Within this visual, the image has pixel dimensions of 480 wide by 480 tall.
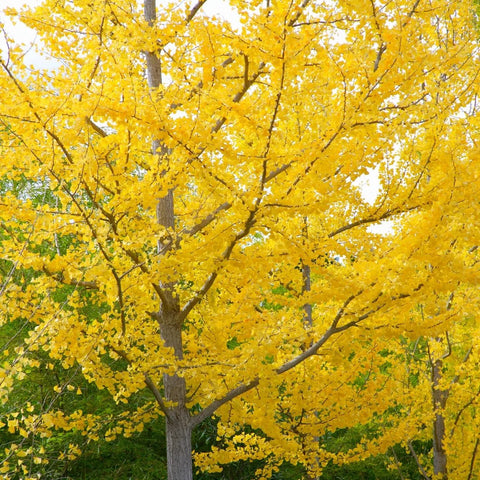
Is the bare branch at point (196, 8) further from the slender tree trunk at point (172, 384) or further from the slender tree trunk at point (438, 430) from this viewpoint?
the slender tree trunk at point (438, 430)

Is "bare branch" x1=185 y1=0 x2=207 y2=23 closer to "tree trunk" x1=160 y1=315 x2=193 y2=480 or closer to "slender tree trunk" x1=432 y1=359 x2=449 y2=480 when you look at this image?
"tree trunk" x1=160 y1=315 x2=193 y2=480

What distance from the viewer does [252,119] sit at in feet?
11.8

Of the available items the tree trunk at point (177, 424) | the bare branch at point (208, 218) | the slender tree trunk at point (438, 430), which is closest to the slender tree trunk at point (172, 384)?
the tree trunk at point (177, 424)

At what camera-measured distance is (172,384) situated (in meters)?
4.83

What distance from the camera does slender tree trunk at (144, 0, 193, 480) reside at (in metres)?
4.73

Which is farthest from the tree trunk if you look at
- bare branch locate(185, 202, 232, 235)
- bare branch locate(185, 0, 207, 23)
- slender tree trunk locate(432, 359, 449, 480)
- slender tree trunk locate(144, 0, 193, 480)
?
slender tree trunk locate(432, 359, 449, 480)

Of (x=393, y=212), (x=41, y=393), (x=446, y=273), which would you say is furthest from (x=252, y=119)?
(x=41, y=393)

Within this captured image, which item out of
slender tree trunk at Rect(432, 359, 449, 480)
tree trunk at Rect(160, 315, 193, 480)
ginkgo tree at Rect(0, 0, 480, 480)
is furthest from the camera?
slender tree trunk at Rect(432, 359, 449, 480)

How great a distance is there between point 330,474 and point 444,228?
8.24m

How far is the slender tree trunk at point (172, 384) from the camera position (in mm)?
4730

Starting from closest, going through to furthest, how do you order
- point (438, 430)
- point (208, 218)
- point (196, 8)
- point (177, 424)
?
point (208, 218)
point (177, 424)
point (196, 8)
point (438, 430)

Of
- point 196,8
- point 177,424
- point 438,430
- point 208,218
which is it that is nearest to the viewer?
point 208,218

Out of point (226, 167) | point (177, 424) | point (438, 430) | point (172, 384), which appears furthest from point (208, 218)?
point (438, 430)

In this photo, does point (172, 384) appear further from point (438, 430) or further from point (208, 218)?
point (438, 430)
